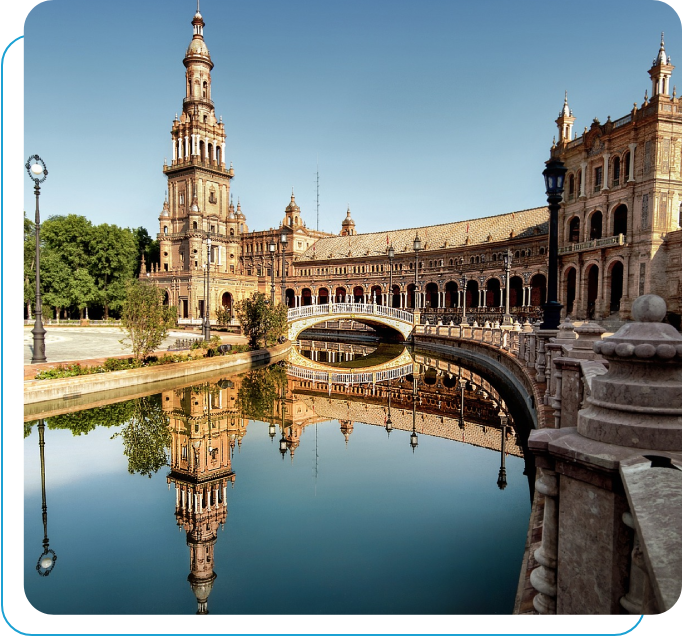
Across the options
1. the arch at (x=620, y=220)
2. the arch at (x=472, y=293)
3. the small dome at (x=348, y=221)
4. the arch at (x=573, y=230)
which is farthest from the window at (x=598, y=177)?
the small dome at (x=348, y=221)

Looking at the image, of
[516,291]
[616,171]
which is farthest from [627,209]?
[516,291]

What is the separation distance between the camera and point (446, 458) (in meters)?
11.4

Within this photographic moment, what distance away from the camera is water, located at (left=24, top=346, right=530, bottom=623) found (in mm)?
5832

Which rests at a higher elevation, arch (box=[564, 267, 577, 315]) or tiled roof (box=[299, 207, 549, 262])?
tiled roof (box=[299, 207, 549, 262])

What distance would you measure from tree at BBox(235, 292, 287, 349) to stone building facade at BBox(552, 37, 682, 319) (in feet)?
73.7

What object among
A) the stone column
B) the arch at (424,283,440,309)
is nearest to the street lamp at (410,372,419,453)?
the stone column

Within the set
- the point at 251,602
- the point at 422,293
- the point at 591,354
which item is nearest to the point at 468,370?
the point at 591,354

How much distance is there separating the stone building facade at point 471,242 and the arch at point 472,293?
0.72ft

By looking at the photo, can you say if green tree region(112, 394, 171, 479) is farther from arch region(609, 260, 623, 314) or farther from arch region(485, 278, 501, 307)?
arch region(485, 278, 501, 307)

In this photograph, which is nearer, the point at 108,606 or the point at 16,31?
the point at 16,31

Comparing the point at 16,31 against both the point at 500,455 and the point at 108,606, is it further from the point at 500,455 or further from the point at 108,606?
the point at 500,455

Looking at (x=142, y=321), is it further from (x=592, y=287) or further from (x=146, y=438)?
(x=592, y=287)

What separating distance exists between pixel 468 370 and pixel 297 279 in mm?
45260

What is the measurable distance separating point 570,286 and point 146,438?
34608mm
